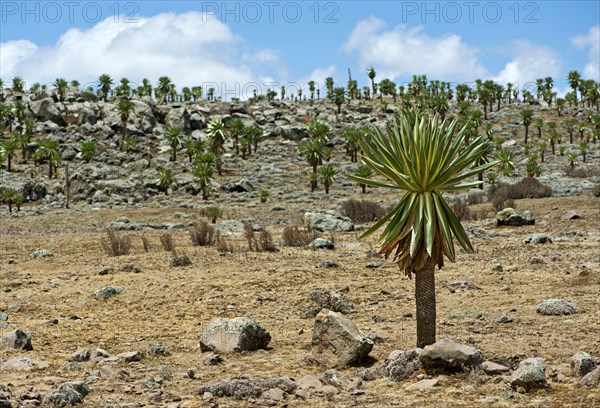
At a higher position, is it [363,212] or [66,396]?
[363,212]

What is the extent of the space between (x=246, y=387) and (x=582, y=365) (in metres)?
3.99

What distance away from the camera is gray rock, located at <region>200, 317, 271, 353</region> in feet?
33.7

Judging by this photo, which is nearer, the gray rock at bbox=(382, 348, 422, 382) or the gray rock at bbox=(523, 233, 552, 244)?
the gray rock at bbox=(382, 348, 422, 382)

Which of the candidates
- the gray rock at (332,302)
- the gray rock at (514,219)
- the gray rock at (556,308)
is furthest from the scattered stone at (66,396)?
the gray rock at (514,219)

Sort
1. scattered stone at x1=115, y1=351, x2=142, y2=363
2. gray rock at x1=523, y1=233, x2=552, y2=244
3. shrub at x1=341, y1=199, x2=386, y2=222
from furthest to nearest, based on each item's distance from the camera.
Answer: shrub at x1=341, y1=199, x2=386, y2=222 < gray rock at x1=523, y1=233, x2=552, y2=244 < scattered stone at x1=115, y1=351, x2=142, y2=363

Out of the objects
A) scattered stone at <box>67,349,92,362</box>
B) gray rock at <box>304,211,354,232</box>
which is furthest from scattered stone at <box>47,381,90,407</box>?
gray rock at <box>304,211,354,232</box>

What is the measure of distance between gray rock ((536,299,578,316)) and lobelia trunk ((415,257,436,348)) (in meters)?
3.76

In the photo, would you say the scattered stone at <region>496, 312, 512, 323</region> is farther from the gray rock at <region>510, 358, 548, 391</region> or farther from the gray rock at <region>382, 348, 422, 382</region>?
the gray rock at <region>510, 358, 548, 391</region>

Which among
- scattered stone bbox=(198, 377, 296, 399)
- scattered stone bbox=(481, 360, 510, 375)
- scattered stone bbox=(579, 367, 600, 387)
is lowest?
scattered stone bbox=(198, 377, 296, 399)

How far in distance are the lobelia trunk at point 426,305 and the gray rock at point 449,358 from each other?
1075mm

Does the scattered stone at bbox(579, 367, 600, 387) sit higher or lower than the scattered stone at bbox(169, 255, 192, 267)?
lower

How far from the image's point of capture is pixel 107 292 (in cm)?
1538

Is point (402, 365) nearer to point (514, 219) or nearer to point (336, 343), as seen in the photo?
point (336, 343)

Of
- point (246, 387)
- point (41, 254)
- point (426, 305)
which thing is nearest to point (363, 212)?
point (41, 254)
